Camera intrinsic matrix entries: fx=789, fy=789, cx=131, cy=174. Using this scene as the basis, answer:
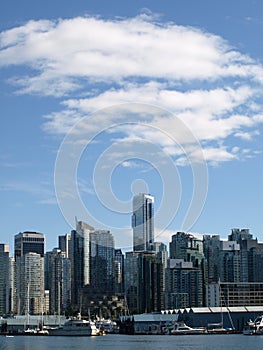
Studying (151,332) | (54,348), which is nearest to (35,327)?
(151,332)

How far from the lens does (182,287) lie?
5320 inches

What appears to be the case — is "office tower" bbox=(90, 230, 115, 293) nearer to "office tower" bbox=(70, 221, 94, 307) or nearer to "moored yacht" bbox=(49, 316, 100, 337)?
"office tower" bbox=(70, 221, 94, 307)

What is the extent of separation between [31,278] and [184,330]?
74.3m

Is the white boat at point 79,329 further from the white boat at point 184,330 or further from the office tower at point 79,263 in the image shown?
the office tower at point 79,263

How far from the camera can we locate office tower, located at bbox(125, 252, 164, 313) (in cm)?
13625

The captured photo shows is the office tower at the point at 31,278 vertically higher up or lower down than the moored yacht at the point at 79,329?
higher up

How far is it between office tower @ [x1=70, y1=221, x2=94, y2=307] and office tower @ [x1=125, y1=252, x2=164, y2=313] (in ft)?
32.4

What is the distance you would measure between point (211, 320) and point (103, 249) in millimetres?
53037

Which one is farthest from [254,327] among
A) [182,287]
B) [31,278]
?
[31,278]

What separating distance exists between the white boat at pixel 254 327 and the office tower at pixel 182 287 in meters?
37.8

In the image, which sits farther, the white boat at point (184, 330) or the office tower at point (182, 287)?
the office tower at point (182, 287)

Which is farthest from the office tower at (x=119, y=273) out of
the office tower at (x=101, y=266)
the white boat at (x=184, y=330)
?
the white boat at (x=184, y=330)

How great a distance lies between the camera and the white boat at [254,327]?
8756 cm

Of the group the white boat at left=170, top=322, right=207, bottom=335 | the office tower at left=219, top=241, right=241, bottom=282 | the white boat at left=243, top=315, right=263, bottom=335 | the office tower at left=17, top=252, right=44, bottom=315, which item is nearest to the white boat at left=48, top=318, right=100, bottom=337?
the white boat at left=170, top=322, right=207, bottom=335
